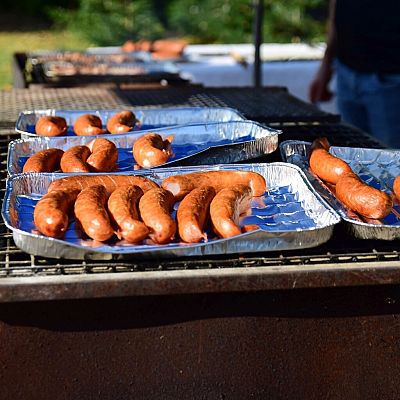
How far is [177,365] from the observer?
7.91ft

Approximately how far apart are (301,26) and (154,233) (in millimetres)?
10778

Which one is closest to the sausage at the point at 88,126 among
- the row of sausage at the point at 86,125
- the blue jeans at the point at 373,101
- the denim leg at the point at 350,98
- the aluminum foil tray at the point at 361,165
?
the row of sausage at the point at 86,125

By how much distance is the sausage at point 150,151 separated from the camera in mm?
3010

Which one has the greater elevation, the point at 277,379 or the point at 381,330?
the point at 381,330

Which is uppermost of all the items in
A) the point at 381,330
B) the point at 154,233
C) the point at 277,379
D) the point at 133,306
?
→ the point at 154,233

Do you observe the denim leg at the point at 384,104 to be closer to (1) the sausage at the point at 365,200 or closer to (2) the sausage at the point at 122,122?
(2) the sausage at the point at 122,122

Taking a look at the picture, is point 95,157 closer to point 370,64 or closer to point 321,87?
point 370,64

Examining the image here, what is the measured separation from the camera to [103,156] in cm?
295

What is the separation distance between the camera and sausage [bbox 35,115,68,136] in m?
3.36

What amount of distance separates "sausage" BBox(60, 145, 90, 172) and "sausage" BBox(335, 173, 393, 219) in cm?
108

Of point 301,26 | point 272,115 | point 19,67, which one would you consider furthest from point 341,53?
point 301,26

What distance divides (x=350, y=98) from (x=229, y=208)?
3.35 metres

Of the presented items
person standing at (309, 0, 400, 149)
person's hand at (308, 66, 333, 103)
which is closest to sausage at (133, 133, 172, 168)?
person standing at (309, 0, 400, 149)

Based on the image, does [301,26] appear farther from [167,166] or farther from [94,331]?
[94,331]
